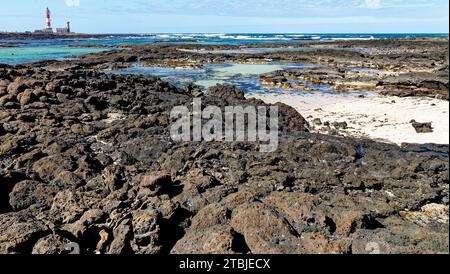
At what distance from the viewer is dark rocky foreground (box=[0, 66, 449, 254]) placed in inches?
208

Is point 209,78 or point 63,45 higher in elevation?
point 63,45

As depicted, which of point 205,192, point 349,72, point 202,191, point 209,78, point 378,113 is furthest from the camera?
point 349,72

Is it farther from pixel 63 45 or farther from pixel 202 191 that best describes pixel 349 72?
pixel 63 45

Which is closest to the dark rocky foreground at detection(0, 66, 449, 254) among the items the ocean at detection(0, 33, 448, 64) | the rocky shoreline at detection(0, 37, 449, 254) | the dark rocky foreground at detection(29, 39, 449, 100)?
the rocky shoreline at detection(0, 37, 449, 254)

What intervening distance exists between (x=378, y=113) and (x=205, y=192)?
12367 millimetres

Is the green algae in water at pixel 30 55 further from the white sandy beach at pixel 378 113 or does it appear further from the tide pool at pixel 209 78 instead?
the white sandy beach at pixel 378 113

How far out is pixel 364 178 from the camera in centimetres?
816

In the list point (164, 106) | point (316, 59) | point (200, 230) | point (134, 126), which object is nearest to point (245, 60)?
point (316, 59)

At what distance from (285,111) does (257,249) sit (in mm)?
9576

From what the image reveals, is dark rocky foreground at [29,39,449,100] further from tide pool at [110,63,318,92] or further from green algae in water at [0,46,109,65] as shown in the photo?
green algae in water at [0,46,109,65]

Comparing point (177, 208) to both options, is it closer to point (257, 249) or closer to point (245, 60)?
point (257, 249)

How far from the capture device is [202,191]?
23.2 feet

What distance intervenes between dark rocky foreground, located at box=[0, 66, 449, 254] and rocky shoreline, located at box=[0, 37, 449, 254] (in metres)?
0.02

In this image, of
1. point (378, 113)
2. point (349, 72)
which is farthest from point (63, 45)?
point (378, 113)
